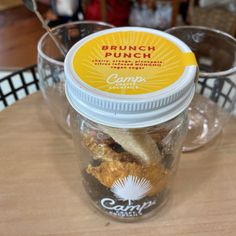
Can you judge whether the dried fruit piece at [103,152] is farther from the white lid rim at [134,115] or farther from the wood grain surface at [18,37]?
the wood grain surface at [18,37]

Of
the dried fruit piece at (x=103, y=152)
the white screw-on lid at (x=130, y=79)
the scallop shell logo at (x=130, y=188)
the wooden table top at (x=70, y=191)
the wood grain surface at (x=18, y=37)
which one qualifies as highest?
the white screw-on lid at (x=130, y=79)

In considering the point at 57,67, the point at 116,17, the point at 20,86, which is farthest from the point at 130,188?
the point at 116,17

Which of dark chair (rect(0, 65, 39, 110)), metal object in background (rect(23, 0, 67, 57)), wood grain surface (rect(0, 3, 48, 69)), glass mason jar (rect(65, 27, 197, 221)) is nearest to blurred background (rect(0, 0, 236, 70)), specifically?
wood grain surface (rect(0, 3, 48, 69))

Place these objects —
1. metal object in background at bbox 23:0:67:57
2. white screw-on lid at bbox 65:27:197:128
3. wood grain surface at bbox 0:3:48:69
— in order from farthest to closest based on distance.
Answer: wood grain surface at bbox 0:3:48:69
metal object in background at bbox 23:0:67:57
white screw-on lid at bbox 65:27:197:128

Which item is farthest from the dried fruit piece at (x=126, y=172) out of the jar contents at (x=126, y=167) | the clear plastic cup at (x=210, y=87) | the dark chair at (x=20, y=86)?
the dark chair at (x=20, y=86)

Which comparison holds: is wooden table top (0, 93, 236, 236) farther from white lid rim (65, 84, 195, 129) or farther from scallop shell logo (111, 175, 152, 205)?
white lid rim (65, 84, 195, 129)

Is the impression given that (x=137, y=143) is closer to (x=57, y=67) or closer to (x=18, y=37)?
(x=57, y=67)

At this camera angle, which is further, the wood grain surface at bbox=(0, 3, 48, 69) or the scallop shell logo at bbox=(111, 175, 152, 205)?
the wood grain surface at bbox=(0, 3, 48, 69)
